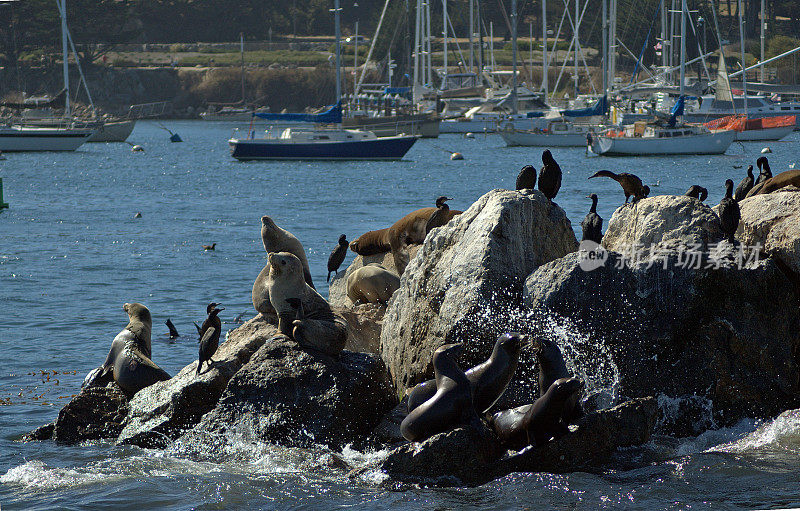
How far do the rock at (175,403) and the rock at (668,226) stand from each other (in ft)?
13.8

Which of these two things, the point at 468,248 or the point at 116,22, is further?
the point at 116,22

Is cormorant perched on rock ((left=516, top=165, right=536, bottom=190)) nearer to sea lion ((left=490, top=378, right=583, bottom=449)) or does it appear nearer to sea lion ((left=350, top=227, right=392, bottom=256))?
sea lion ((left=490, top=378, right=583, bottom=449))

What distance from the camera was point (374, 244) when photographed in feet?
50.7

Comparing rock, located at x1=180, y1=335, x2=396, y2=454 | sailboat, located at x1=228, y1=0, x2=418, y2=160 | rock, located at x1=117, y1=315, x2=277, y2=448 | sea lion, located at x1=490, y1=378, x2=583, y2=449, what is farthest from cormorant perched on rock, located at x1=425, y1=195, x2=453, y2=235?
sailboat, located at x1=228, y1=0, x2=418, y2=160

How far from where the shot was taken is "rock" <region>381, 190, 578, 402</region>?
9.46 metres

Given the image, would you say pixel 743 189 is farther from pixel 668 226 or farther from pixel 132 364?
pixel 132 364

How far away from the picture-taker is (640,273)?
9.49 m

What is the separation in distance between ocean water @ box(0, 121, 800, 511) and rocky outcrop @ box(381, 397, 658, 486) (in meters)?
0.13

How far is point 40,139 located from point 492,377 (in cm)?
6791

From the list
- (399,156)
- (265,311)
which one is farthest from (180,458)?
(399,156)

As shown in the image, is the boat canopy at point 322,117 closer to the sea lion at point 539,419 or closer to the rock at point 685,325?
the rock at point 685,325

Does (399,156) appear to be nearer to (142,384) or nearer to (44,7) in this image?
(142,384)

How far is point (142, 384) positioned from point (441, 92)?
7669 cm

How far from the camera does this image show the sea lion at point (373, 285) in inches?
526
